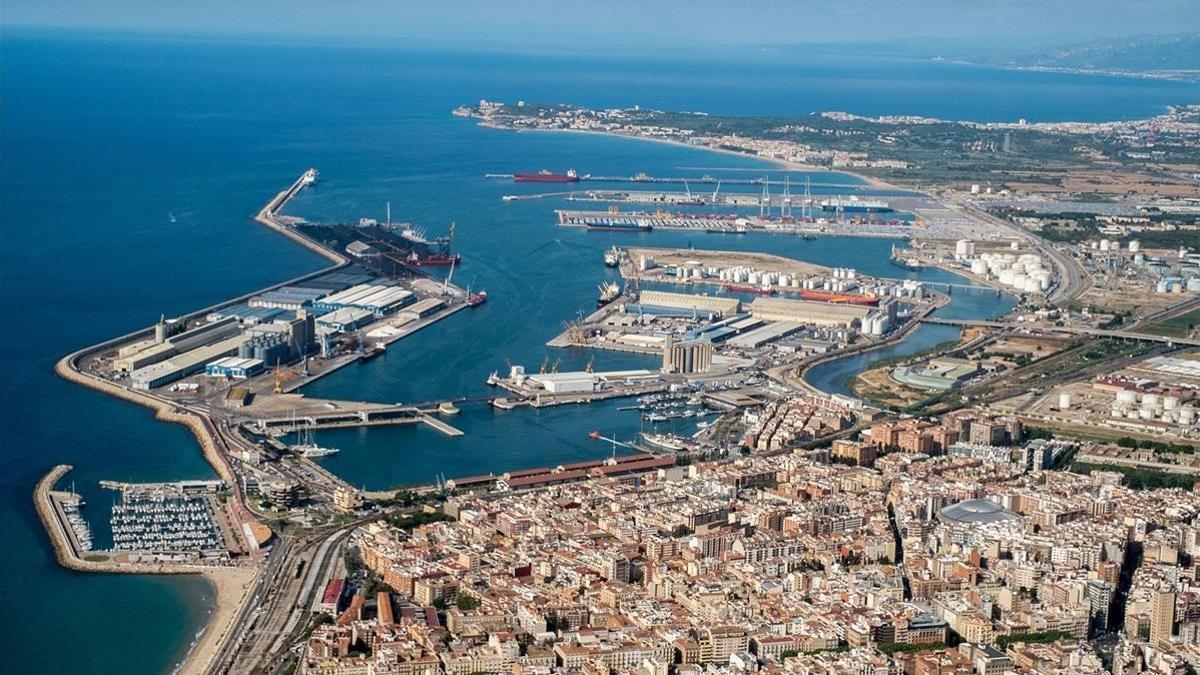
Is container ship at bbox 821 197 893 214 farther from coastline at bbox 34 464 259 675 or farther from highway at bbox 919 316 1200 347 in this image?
coastline at bbox 34 464 259 675

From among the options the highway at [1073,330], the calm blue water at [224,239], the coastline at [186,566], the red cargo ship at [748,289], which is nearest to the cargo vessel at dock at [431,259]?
the calm blue water at [224,239]

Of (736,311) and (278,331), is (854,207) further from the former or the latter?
(278,331)

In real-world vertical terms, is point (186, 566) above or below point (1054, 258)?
below

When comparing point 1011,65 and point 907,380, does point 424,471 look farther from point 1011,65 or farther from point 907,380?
point 1011,65

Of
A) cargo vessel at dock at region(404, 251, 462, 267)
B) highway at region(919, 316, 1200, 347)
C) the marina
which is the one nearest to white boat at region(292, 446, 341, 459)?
the marina

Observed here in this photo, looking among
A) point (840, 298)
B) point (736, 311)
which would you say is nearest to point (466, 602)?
point (736, 311)
